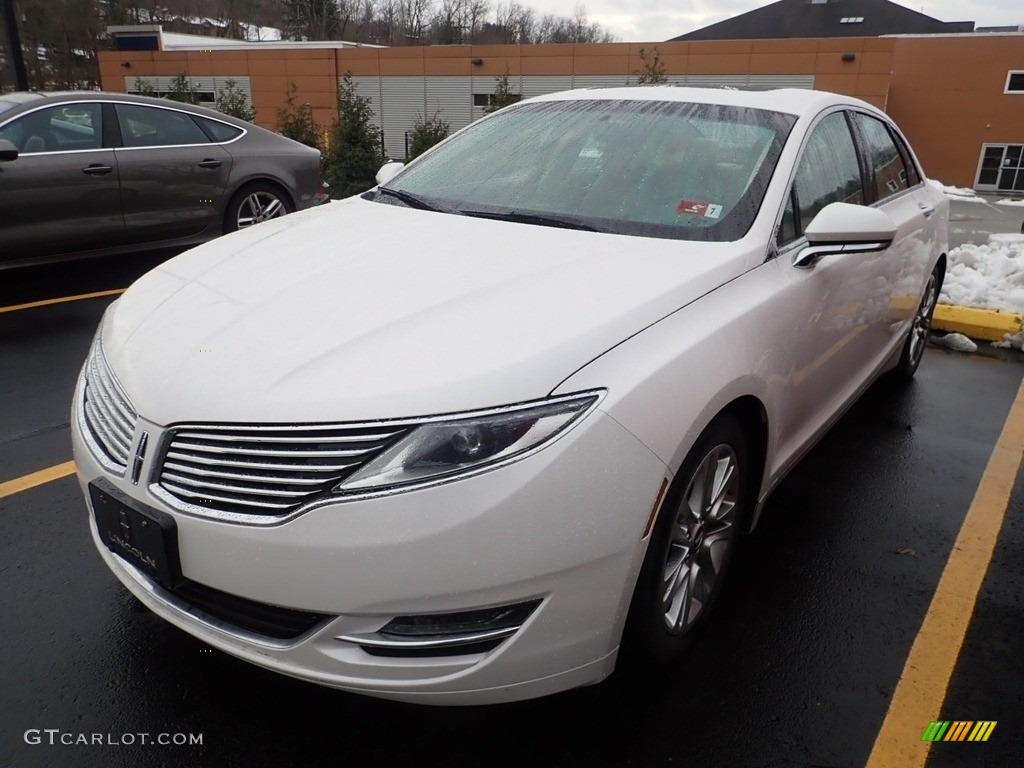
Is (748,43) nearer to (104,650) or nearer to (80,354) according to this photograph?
(80,354)

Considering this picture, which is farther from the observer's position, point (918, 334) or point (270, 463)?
point (918, 334)

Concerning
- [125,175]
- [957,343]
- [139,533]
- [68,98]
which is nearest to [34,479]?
[139,533]

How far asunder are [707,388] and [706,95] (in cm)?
172

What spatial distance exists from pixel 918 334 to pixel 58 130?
6314 millimetres

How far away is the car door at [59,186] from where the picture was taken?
602 cm

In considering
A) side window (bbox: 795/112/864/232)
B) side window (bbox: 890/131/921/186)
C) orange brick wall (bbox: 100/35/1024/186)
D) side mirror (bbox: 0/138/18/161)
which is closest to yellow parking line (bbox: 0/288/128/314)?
side mirror (bbox: 0/138/18/161)

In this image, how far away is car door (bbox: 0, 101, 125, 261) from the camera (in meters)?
6.02

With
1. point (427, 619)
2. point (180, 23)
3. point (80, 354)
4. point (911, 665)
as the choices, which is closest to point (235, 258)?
point (427, 619)

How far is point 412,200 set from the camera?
3199 millimetres

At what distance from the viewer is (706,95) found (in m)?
3.31

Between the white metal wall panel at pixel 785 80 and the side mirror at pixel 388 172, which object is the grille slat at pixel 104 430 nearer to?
the side mirror at pixel 388 172

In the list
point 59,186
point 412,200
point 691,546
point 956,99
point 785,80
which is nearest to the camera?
point 691,546

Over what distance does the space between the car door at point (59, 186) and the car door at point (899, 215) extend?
5569 mm

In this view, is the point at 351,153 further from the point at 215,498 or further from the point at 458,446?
the point at 458,446
